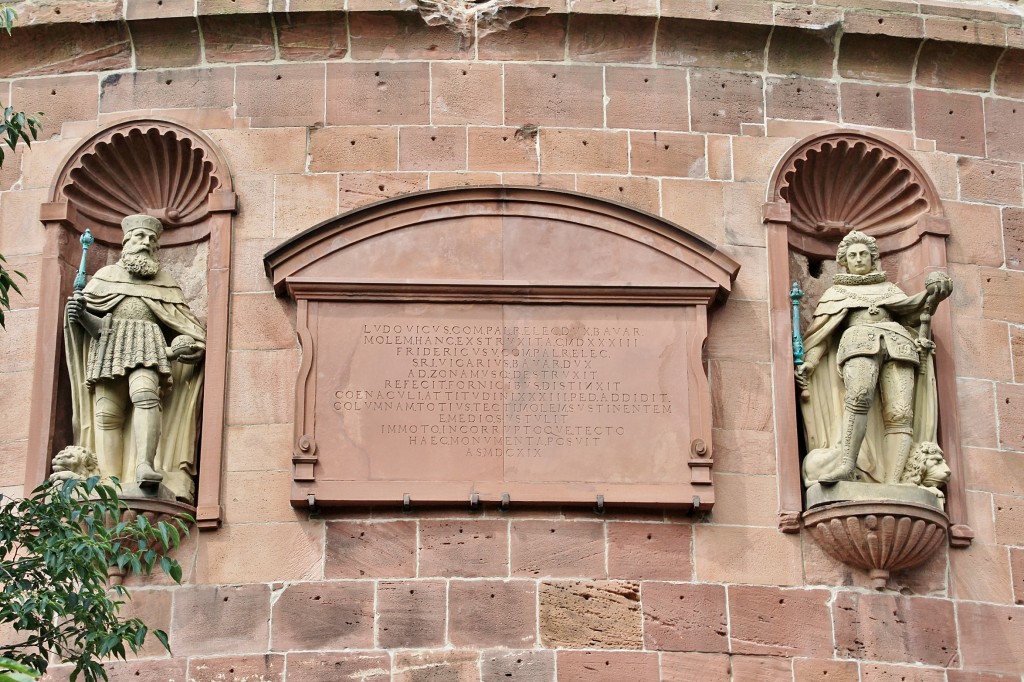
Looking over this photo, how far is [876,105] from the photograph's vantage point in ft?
49.9

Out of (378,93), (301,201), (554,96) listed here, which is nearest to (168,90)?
(301,201)

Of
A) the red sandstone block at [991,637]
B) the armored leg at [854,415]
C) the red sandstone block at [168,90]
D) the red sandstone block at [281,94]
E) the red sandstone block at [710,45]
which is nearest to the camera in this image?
the red sandstone block at [991,637]

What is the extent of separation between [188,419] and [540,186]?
2.97m

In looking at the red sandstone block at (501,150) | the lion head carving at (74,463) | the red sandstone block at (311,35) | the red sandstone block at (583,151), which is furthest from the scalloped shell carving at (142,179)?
the red sandstone block at (583,151)

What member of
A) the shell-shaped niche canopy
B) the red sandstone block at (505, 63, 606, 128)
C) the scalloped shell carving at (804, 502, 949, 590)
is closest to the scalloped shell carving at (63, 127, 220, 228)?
the shell-shaped niche canopy

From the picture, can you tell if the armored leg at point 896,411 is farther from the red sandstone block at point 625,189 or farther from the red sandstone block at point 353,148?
the red sandstone block at point 353,148

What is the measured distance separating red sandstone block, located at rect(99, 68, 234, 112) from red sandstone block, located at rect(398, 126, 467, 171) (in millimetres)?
1365

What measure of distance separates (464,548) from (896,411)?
310cm

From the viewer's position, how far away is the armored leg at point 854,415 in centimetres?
1348

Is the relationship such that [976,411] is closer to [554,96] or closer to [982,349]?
[982,349]

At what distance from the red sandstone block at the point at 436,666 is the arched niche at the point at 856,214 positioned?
3.24 meters

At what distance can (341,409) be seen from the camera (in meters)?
13.5

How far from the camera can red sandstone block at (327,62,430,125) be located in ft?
48.2

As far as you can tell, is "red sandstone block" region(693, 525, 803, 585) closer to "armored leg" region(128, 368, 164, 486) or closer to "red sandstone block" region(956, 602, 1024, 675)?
"red sandstone block" region(956, 602, 1024, 675)
